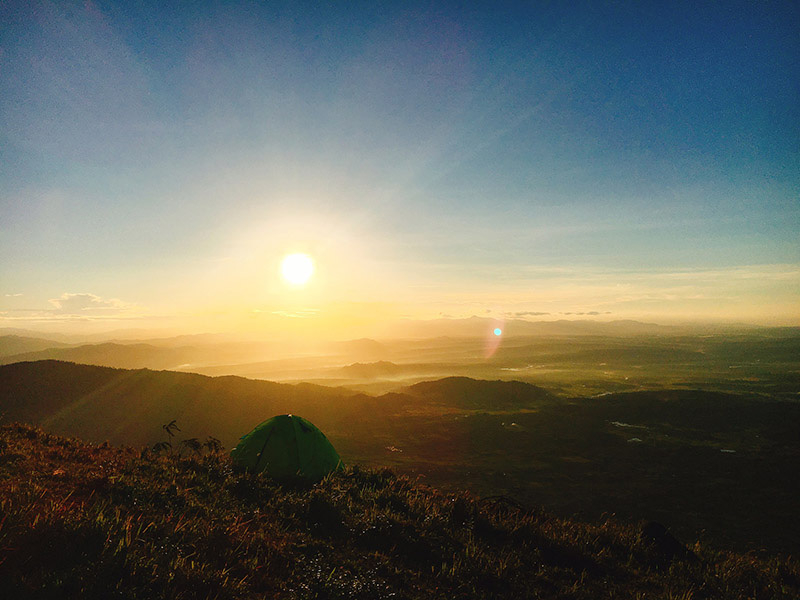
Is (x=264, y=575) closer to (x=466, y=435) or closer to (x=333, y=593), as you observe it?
(x=333, y=593)

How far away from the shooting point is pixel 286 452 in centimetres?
945

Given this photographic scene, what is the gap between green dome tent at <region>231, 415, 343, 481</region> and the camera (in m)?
Result: 9.16

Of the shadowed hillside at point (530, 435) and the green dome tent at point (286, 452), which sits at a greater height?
the green dome tent at point (286, 452)

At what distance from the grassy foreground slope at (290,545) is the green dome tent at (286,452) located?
0.98m

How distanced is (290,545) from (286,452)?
487 cm

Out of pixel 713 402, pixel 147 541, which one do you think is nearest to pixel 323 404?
pixel 147 541

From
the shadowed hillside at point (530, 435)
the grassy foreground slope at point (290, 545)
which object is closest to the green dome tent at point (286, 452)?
the grassy foreground slope at point (290, 545)

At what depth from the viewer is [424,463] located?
2742 cm

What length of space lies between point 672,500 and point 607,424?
73.2ft

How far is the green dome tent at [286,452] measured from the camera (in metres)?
9.16

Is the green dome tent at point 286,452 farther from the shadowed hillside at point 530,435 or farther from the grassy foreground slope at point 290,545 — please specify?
the shadowed hillside at point 530,435

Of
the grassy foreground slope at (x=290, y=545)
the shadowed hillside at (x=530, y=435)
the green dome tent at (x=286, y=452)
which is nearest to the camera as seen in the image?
the grassy foreground slope at (x=290, y=545)

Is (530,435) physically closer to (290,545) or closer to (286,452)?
(286,452)

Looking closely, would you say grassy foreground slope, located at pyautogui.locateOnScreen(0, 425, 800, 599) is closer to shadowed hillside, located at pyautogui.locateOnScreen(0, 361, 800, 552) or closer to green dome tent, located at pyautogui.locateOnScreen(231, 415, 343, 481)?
green dome tent, located at pyautogui.locateOnScreen(231, 415, 343, 481)
